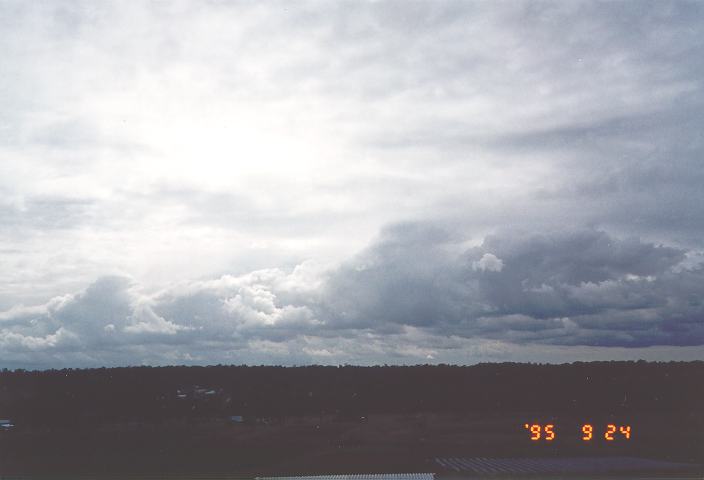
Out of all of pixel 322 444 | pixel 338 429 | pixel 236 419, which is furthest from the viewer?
pixel 236 419

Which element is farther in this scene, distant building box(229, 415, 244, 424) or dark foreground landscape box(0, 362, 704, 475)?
distant building box(229, 415, 244, 424)

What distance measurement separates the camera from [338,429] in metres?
135

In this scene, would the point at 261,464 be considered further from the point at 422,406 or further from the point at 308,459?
the point at 422,406

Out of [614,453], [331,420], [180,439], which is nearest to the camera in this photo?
[614,453]

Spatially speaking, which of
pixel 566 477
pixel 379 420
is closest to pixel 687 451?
pixel 566 477

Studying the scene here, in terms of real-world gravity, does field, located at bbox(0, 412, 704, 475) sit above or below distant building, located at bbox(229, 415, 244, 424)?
above

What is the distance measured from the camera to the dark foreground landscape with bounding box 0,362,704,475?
79500 millimetres

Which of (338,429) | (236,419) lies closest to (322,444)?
(338,429)

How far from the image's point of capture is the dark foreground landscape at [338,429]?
261 ft

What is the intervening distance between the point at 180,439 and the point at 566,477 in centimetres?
7718

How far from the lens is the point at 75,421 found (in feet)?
525

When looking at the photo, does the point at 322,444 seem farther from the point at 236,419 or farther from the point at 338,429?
the point at 236,419

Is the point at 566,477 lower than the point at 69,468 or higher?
higher

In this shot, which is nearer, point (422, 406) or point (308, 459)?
point (308, 459)
